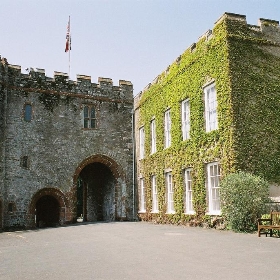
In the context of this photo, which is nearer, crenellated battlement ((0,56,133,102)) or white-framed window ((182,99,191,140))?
white-framed window ((182,99,191,140))

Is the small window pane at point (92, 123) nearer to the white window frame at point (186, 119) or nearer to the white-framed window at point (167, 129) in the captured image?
the white-framed window at point (167, 129)

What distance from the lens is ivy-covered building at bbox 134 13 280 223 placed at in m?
14.1

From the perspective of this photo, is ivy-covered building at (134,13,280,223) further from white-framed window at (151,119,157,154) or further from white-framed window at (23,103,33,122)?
white-framed window at (23,103,33,122)

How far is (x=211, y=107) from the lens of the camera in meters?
15.7

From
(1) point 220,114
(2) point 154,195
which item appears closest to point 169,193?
(2) point 154,195

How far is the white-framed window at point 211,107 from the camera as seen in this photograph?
15434mm

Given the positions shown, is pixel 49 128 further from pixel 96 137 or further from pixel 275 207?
pixel 275 207

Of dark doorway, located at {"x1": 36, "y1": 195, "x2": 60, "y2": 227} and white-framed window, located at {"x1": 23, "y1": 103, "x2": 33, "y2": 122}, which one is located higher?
white-framed window, located at {"x1": 23, "y1": 103, "x2": 33, "y2": 122}

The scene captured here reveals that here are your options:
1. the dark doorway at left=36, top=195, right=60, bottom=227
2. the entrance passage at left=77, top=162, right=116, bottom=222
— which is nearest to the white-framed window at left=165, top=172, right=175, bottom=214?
the entrance passage at left=77, top=162, right=116, bottom=222

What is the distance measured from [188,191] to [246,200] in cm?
520

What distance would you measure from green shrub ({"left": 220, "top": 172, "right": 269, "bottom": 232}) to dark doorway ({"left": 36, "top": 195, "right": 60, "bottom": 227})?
1422 centimetres

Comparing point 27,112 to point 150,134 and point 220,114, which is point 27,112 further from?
point 220,114

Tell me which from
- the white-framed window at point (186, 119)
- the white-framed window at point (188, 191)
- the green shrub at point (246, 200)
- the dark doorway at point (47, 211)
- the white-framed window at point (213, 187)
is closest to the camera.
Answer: the green shrub at point (246, 200)

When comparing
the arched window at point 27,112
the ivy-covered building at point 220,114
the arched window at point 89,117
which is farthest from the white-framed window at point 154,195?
the arched window at point 27,112
